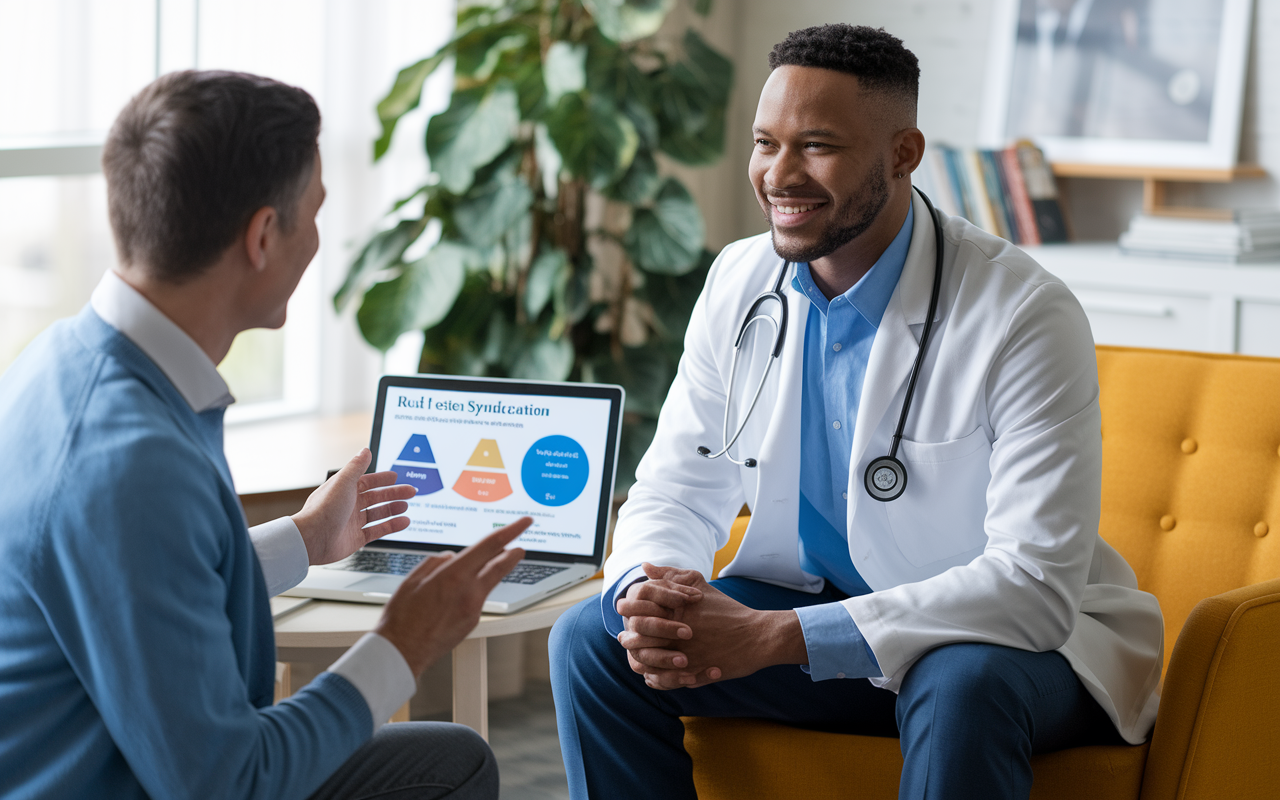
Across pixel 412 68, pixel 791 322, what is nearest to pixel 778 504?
pixel 791 322

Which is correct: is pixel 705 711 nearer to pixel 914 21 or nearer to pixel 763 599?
pixel 763 599

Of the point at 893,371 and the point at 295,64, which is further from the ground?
the point at 295,64

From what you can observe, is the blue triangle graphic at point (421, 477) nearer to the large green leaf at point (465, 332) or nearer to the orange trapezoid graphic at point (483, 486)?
the orange trapezoid graphic at point (483, 486)

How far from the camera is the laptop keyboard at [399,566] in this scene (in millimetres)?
1684

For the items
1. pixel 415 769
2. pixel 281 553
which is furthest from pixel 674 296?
pixel 415 769

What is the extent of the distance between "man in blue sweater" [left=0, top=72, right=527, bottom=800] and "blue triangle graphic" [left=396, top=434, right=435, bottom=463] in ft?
2.14

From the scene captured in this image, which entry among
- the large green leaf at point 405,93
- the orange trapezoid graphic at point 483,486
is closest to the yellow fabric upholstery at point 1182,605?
the orange trapezoid graphic at point 483,486

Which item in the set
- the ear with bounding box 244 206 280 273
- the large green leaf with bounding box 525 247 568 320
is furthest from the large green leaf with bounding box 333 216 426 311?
the ear with bounding box 244 206 280 273

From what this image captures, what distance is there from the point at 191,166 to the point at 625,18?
72.0 inches

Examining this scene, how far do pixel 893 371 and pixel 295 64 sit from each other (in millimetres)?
1964

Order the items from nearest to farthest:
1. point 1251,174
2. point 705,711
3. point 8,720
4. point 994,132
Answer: point 8,720
point 705,711
point 1251,174
point 994,132

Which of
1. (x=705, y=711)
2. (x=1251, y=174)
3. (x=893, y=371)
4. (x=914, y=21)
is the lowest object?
(x=705, y=711)

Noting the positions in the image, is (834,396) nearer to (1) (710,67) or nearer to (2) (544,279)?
(2) (544,279)

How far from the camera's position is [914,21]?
11.0 feet
